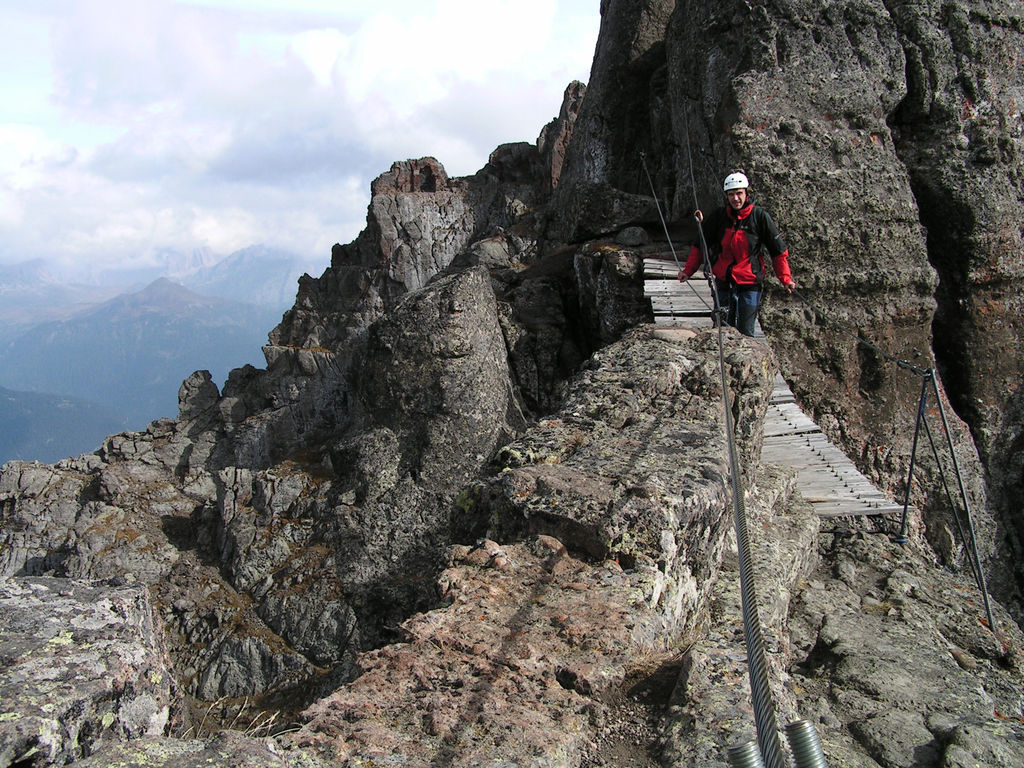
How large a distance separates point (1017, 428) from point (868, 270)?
5606 millimetres

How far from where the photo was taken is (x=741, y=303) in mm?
14258

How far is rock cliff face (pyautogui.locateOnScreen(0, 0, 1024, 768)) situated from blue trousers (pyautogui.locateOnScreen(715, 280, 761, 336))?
1.75 m

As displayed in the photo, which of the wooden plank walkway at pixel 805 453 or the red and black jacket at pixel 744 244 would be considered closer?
the wooden plank walkway at pixel 805 453

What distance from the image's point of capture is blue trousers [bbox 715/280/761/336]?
14.1 meters

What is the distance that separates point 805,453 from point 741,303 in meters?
3.15

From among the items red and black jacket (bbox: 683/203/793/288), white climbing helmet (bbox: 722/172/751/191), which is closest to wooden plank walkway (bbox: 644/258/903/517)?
red and black jacket (bbox: 683/203/793/288)

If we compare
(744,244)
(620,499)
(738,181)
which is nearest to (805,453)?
(744,244)

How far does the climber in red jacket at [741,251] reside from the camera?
13.4 m

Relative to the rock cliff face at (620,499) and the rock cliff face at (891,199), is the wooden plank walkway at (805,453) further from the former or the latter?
the rock cliff face at (891,199)

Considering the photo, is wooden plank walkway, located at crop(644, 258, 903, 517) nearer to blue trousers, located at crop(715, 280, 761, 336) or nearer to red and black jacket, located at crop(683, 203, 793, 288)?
blue trousers, located at crop(715, 280, 761, 336)

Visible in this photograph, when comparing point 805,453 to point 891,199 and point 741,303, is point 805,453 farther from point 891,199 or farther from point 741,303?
point 891,199

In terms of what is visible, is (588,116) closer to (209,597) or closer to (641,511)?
(209,597)

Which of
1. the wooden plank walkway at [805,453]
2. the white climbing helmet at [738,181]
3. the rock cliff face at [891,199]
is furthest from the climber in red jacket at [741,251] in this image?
the rock cliff face at [891,199]

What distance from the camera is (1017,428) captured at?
17750mm
